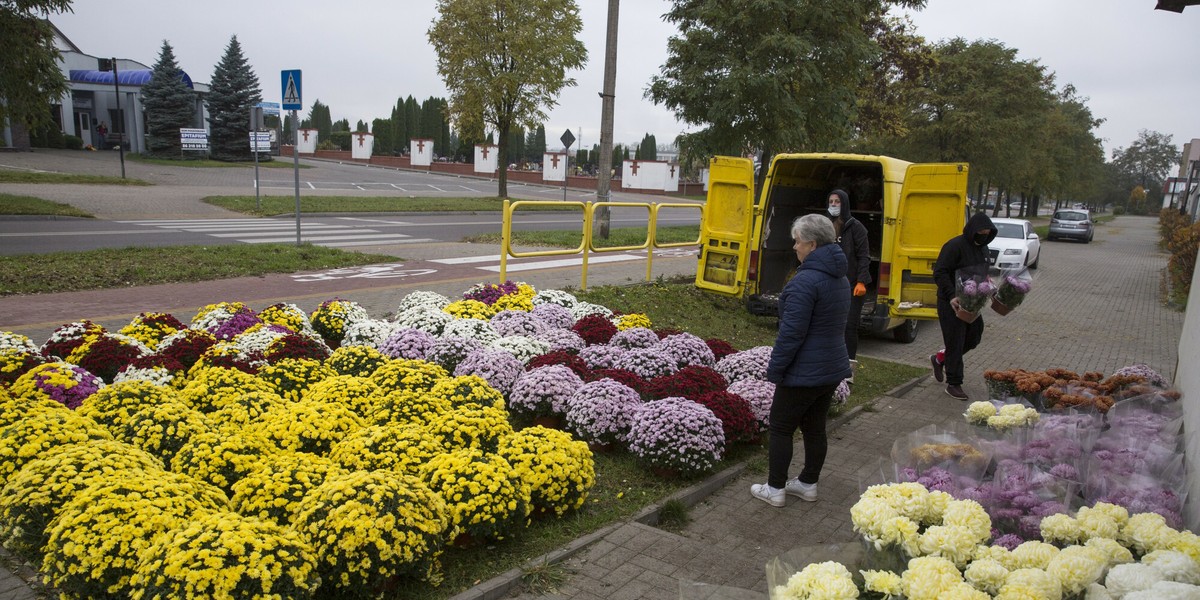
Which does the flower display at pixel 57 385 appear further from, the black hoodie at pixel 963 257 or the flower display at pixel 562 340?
the black hoodie at pixel 963 257

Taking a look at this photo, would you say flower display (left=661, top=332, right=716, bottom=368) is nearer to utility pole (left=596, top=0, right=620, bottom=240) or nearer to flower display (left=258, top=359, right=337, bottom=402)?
flower display (left=258, top=359, right=337, bottom=402)

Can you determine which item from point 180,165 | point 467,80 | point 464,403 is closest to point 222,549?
point 464,403

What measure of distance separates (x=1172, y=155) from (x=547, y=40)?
11323 centimetres

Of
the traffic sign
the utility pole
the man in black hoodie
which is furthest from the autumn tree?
the man in black hoodie

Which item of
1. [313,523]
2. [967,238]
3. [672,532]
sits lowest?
[672,532]

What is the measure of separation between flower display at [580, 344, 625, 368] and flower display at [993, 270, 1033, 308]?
3.50 meters

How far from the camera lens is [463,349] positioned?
6.21 metres

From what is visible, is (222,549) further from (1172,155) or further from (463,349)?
(1172,155)

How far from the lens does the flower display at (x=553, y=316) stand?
7.63 metres

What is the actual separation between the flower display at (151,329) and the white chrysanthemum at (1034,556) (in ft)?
20.0

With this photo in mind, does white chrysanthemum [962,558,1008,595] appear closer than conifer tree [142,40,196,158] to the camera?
Yes

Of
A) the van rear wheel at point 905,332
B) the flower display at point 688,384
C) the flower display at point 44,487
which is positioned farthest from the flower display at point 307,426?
the van rear wheel at point 905,332

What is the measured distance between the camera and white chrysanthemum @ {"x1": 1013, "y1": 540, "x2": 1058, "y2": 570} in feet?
8.00

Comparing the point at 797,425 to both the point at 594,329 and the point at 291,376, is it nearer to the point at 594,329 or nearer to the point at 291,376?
the point at 594,329
